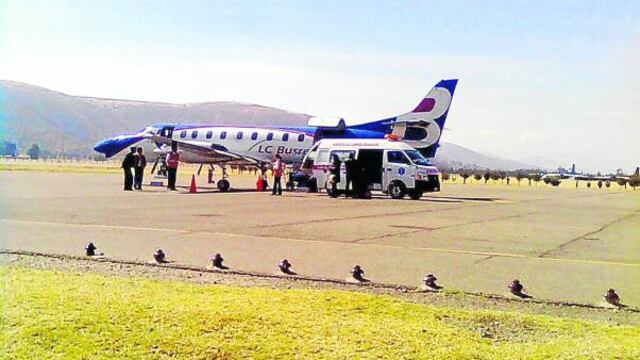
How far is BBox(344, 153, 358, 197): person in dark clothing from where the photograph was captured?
105ft

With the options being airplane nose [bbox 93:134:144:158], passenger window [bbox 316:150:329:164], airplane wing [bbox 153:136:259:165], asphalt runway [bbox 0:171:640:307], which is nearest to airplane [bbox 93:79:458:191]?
airplane wing [bbox 153:136:259:165]

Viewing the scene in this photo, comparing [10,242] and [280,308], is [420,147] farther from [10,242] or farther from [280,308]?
[280,308]

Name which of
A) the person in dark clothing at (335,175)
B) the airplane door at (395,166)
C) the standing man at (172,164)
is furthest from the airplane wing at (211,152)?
the airplane door at (395,166)

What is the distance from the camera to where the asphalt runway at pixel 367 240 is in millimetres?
10617

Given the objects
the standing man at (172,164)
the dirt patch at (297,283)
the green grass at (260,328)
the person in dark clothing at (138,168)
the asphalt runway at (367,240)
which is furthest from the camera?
the standing man at (172,164)

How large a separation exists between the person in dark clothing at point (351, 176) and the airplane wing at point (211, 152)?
845 centimetres

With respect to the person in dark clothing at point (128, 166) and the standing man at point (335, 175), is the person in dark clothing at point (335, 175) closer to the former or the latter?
the standing man at point (335, 175)

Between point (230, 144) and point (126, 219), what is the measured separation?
Result: 2261 cm

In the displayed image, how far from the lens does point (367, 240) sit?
48.7 ft

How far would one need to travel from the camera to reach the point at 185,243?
13.3m

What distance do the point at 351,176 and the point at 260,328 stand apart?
25.9 meters

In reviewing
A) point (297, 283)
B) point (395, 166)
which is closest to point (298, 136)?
point (395, 166)

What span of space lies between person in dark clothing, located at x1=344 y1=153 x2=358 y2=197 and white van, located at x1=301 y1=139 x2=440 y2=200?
225 millimetres

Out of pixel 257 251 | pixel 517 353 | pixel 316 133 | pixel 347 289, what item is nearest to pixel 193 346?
pixel 517 353
